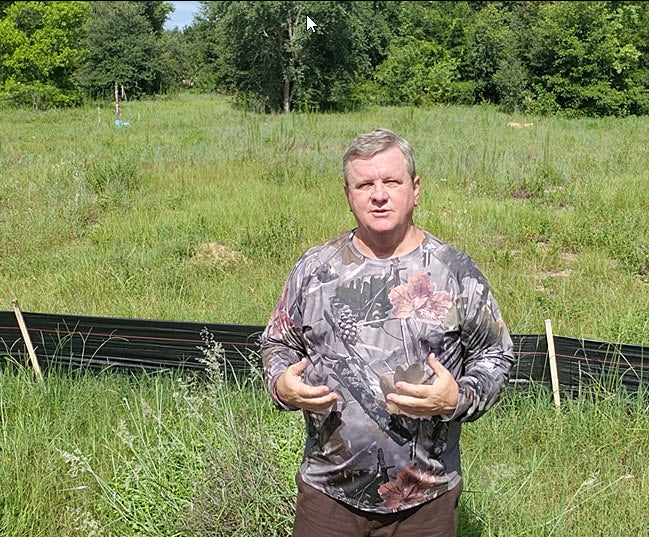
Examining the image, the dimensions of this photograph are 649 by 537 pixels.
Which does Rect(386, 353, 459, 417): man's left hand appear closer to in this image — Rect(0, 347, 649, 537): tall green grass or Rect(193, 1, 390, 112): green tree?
Rect(0, 347, 649, 537): tall green grass

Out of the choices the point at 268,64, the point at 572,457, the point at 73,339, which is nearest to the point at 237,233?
the point at 73,339

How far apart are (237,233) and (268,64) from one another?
56.4ft

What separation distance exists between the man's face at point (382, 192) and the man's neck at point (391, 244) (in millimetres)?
16

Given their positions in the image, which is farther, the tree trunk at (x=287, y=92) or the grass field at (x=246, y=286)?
the tree trunk at (x=287, y=92)

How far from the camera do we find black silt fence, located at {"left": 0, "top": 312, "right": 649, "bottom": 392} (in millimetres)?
3512

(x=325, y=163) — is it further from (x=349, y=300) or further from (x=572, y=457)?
(x=349, y=300)

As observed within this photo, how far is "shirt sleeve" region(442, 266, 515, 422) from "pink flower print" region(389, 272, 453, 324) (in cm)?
6

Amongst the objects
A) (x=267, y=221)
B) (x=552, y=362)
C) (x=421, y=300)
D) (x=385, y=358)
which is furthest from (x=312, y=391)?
(x=267, y=221)

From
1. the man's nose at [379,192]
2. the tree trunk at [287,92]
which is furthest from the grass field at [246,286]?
the tree trunk at [287,92]

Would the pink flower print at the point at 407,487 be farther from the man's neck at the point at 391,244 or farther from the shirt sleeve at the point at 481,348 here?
the man's neck at the point at 391,244

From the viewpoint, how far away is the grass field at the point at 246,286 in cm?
248

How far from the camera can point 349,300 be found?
1.47 m

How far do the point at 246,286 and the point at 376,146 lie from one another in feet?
12.5

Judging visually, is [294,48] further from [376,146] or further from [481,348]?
[481,348]
